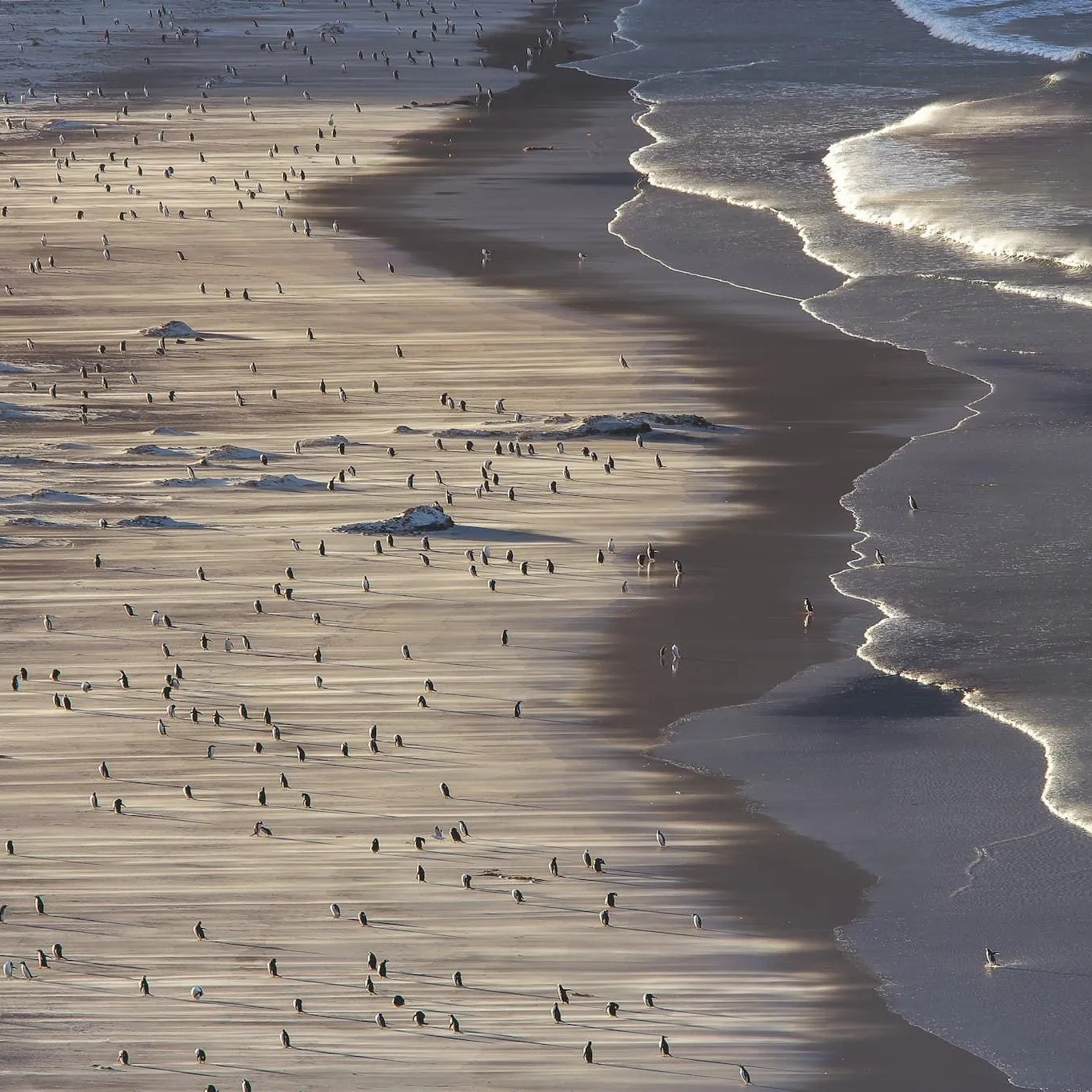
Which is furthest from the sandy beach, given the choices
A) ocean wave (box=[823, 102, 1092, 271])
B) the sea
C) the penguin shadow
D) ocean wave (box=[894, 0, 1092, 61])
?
ocean wave (box=[894, 0, 1092, 61])

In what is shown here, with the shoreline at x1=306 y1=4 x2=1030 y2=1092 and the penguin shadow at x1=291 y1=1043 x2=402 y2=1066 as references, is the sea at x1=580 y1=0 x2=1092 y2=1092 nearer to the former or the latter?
the shoreline at x1=306 y1=4 x2=1030 y2=1092

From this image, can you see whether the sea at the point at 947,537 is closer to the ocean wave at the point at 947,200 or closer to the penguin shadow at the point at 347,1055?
the ocean wave at the point at 947,200

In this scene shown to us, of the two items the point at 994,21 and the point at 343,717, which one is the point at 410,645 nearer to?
the point at 343,717

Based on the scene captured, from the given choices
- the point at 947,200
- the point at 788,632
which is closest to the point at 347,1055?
the point at 788,632

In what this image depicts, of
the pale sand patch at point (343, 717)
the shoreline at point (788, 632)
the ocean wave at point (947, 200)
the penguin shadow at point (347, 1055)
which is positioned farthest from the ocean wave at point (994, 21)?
the penguin shadow at point (347, 1055)

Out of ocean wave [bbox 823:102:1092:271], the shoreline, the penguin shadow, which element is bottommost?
ocean wave [bbox 823:102:1092:271]

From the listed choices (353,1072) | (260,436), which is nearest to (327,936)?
(353,1072)

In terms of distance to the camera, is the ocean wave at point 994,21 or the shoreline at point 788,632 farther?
the ocean wave at point 994,21
